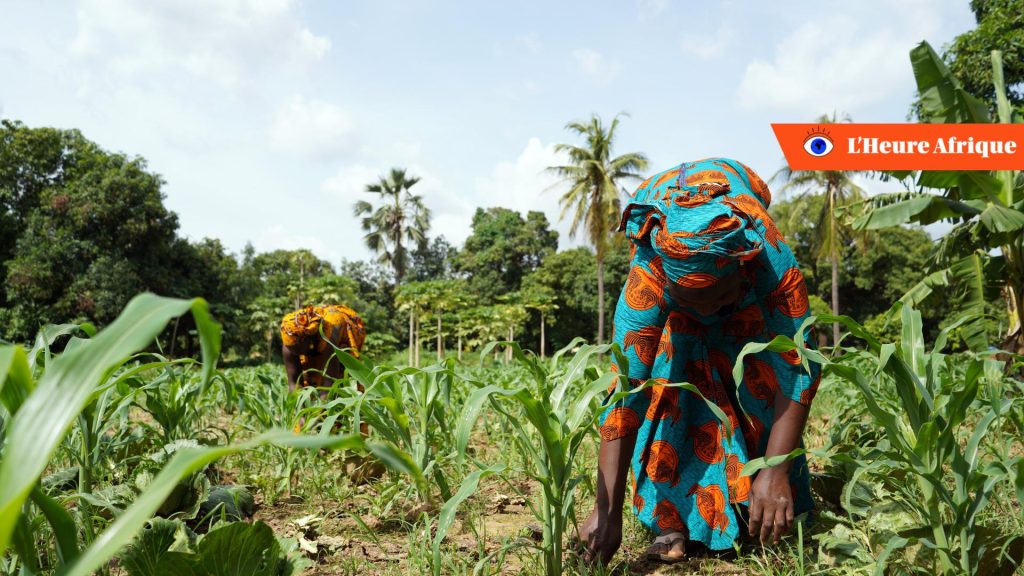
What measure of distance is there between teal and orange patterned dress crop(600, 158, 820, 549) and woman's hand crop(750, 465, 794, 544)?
0.63 ft

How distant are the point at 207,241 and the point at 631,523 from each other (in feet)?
82.6

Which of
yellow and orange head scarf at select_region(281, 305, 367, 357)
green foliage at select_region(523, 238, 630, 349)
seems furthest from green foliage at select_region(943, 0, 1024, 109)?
green foliage at select_region(523, 238, 630, 349)

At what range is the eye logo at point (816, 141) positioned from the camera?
602 cm

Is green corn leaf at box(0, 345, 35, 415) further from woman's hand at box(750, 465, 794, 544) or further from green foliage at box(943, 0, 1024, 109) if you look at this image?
green foliage at box(943, 0, 1024, 109)

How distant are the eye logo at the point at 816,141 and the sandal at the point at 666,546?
5144 millimetres

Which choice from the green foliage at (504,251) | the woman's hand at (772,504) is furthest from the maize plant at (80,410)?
the green foliage at (504,251)

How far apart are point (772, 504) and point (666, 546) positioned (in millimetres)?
364

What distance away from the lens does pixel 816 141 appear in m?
6.48

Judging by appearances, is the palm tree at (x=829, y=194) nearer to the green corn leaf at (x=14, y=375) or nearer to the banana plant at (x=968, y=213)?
the banana plant at (x=968, y=213)

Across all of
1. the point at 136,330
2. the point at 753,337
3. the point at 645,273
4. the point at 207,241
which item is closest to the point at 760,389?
the point at 753,337

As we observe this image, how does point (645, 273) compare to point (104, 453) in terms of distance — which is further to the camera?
point (104, 453)

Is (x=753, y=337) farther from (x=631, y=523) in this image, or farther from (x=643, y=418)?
(x=631, y=523)

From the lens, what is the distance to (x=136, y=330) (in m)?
0.57

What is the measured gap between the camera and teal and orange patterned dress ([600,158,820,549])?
61.1 inches
